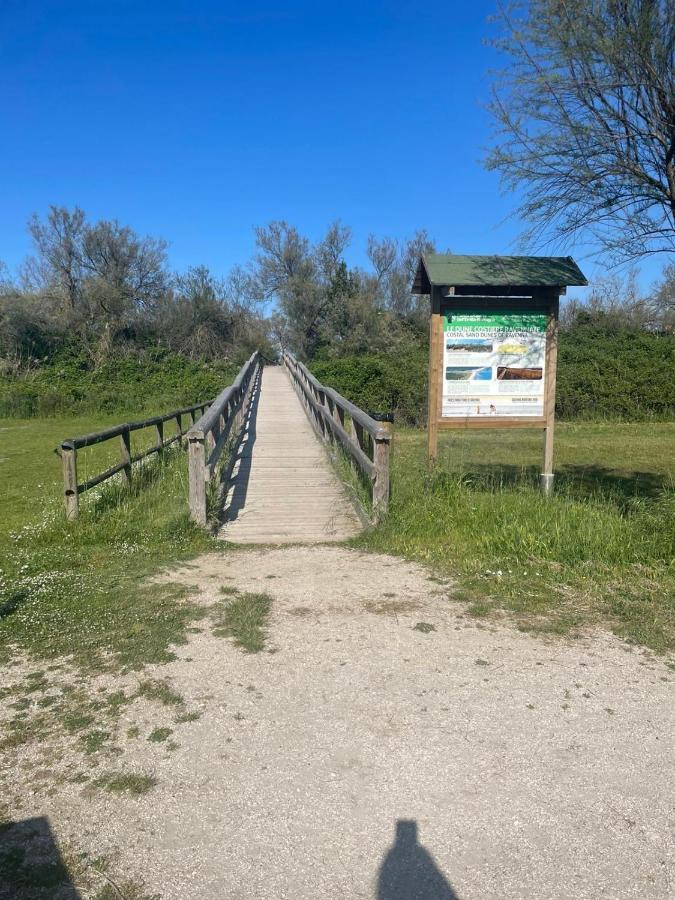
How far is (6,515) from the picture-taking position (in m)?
8.13

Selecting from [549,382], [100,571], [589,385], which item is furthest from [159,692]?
[589,385]

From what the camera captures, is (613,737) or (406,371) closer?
(613,737)

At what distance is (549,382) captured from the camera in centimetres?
838

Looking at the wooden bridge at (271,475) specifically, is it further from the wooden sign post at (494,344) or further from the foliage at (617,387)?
the foliage at (617,387)

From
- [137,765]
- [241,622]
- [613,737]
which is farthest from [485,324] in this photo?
[137,765]

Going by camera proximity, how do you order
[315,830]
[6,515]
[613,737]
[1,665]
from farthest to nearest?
[6,515], [1,665], [613,737], [315,830]

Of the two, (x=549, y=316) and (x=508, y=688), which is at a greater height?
(x=549, y=316)

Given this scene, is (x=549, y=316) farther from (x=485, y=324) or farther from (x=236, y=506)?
(x=236, y=506)

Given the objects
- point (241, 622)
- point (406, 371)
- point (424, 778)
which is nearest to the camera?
point (424, 778)

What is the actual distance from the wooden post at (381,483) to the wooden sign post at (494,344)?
148 cm

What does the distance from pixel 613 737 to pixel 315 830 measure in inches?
58.5

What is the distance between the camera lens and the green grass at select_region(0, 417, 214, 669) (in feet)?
13.7

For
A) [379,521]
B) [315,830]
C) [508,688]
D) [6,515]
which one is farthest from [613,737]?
[6,515]

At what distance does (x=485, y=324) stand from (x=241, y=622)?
5.08 meters
